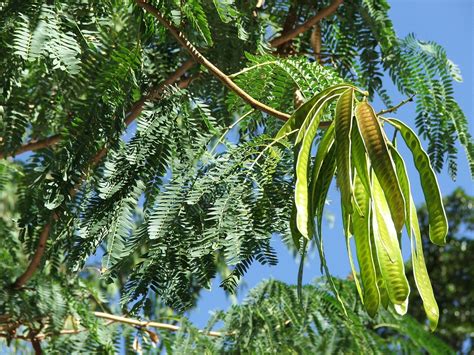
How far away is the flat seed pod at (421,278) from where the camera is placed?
3.95ft

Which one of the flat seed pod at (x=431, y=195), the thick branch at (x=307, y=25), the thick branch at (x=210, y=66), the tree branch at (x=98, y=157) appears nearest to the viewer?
the flat seed pod at (x=431, y=195)

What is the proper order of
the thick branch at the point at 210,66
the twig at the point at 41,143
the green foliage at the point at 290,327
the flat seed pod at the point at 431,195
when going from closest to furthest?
the flat seed pod at the point at 431,195 → the thick branch at the point at 210,66 → the twig at the point at 41,143 → the green foliage at the point at 290,327

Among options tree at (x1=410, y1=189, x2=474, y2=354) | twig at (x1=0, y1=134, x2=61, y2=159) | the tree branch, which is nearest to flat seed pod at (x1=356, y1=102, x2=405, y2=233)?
the tree branch

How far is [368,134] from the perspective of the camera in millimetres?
1225

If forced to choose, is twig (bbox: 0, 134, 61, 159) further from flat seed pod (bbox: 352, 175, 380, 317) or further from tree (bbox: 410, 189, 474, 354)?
tree (bbox: 410, 189, 474, 354)

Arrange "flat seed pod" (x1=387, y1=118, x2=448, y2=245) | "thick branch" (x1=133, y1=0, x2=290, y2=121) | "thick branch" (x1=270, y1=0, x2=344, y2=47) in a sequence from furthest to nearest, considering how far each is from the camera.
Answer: "thick branch" (x1=270, y1=0, x2=344, y2=47), "thick branch" (x1=133, y1=0, x2=290, y2=121), "flat seed pod" (x1=387, y1=118, x2=448, y2=245)

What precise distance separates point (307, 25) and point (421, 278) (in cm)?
161

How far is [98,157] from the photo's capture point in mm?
1975

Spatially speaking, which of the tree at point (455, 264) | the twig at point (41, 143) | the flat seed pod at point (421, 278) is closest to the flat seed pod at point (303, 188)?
the flat seed pod at point (421, 278)

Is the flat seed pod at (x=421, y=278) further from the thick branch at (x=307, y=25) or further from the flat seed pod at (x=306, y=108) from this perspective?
the thick branch at (x=307, y=25)

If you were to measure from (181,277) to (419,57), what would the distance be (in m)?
1.18

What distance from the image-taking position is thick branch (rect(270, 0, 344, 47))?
264 centimetres

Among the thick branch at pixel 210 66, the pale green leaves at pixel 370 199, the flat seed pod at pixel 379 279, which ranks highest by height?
the thick branch at pixel 210 66

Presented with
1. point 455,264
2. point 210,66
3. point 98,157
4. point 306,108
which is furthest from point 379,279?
point 455,264
